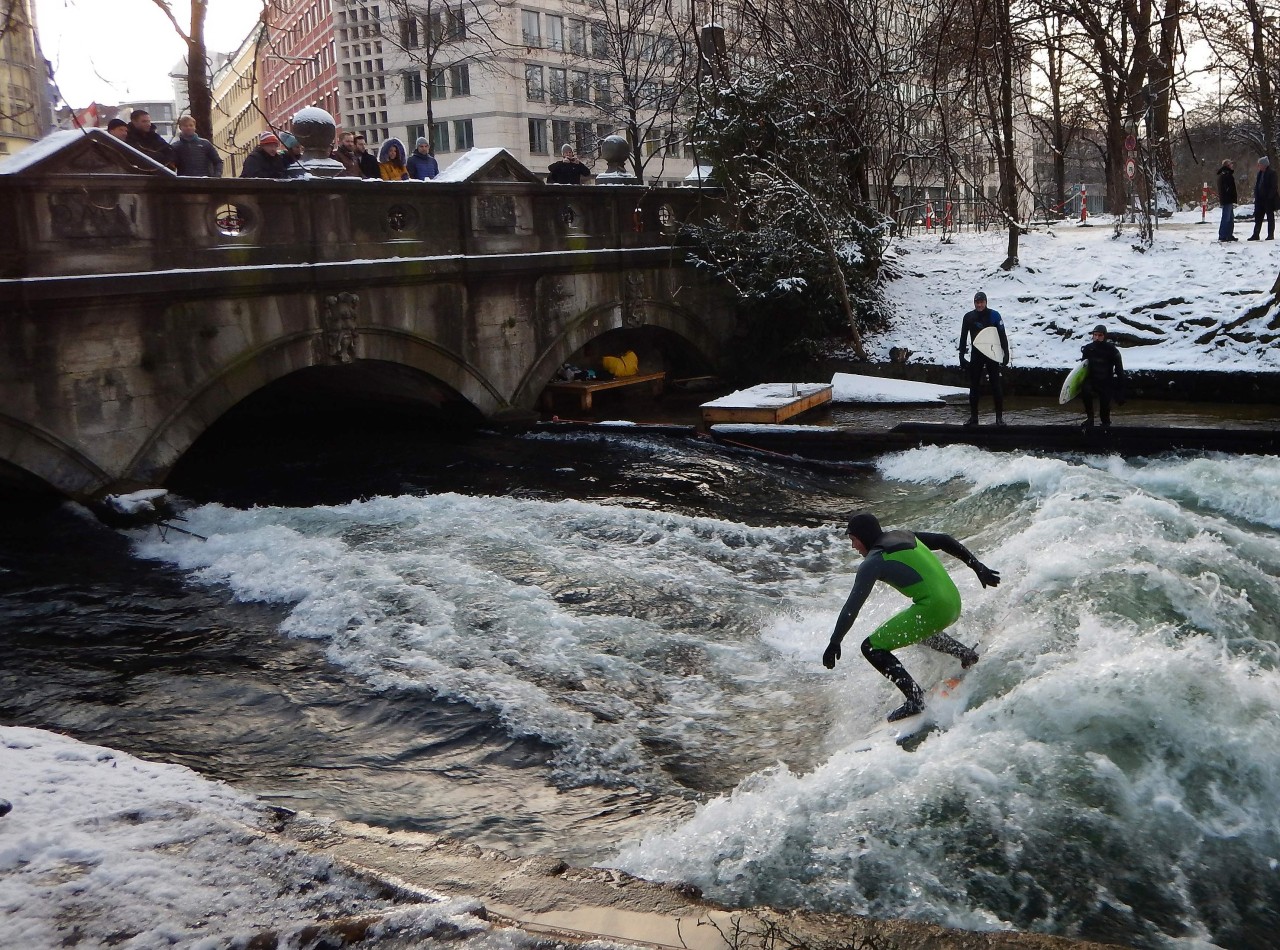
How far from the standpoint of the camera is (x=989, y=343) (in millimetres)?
15695

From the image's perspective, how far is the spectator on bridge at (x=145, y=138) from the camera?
548 inches

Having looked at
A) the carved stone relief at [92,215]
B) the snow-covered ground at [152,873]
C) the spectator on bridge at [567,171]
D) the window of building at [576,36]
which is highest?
the window of building at [576,36]

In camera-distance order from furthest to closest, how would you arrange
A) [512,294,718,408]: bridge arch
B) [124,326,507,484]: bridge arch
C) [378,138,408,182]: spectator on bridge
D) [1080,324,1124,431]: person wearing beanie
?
[512,294,718,408]: bridge arch < [378,138,408,182]: spectator on bridge < [1080,324,1124,431]: person wearing beanie < [124,326,507,484]: bridge arch

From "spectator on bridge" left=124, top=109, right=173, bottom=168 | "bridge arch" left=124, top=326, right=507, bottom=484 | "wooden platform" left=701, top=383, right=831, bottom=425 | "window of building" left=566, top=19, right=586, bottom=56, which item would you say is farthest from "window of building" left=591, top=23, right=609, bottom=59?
"spectator on bridge" left=124, top=109, right=173, bottom=168

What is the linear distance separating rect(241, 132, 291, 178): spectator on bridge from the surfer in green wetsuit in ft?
34.0

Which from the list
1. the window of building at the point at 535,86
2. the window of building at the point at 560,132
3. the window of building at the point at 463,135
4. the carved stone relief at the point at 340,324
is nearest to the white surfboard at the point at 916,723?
the carved stone relief at the point at 340,324

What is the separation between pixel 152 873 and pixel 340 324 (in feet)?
35.5

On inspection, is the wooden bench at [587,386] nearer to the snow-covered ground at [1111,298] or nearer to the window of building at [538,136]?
the snow-covered ground at [1111,298]

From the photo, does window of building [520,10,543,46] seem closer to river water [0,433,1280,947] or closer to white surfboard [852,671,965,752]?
river water [0,433,1280,947]

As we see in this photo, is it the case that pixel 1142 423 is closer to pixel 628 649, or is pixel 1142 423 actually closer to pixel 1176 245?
pixel 1176 245

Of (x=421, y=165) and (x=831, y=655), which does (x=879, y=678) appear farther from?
(x=421, y=165)

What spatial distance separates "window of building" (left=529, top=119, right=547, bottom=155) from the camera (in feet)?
186

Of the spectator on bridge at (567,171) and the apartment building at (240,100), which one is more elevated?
the apartment building at (240,100)

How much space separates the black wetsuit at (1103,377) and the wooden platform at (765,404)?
13.7 feet
